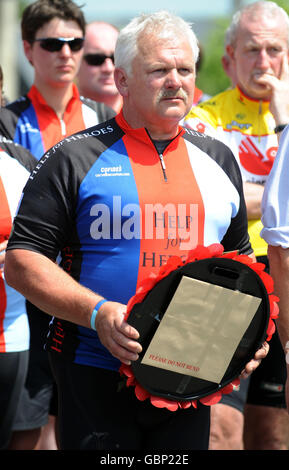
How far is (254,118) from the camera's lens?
192 inches

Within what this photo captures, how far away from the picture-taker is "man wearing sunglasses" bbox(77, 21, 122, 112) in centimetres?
612

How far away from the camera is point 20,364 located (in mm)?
4496

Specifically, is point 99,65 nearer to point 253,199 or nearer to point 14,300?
point 253,199

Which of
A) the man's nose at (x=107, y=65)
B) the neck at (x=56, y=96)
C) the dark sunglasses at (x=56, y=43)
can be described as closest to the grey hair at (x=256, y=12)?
the dark sunglasses at (x=56, y=43)

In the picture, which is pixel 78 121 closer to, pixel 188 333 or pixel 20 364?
pixel 20 364

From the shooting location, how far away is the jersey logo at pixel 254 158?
4.74m

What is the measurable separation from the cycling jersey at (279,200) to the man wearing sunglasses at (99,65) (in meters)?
2.94

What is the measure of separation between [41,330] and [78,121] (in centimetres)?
130

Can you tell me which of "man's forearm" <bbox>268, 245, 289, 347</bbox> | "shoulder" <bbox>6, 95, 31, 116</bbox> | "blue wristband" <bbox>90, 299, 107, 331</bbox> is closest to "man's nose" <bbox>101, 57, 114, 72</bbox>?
"shoulder" <bbox>6, 95, 31, 116</bbox>

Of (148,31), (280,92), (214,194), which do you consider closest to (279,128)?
(280,92)

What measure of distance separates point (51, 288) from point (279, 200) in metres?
0.96

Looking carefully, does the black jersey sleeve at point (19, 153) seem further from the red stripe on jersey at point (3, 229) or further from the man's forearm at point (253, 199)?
the man's forearm at point (253, 199)

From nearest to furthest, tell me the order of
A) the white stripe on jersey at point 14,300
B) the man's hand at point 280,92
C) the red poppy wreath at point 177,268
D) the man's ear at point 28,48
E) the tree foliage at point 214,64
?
1. the red poppy wreath at point 177,268
2. the white stripe on jersey at point 14,300
3. the man's hand at point 280,92
4. the man's ear at point 28,48
5. the tree foliage at point 214,64

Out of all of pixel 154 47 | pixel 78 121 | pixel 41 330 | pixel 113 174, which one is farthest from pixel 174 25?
pixel 41 330
